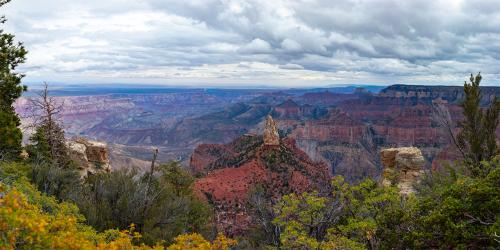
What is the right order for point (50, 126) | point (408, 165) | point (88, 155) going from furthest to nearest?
point (88, 155) < point (408, 165) < point (50, 126)

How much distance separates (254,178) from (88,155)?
40017 millimetres

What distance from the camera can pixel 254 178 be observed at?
76812 millimetres

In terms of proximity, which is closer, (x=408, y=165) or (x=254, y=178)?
(x=408, y=165)

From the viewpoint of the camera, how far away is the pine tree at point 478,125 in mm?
24656

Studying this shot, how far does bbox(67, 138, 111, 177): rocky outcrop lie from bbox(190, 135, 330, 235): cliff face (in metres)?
16.3

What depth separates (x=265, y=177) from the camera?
7819 centimetres

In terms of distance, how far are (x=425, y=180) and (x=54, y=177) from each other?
2325 cm

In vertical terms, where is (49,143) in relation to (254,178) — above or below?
above

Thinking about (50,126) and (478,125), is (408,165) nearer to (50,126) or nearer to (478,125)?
(478,125)

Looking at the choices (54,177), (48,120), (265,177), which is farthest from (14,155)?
Answer: (265,177)

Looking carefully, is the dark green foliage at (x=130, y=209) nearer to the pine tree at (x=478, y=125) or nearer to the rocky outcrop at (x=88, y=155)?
the rocky outcrop at (x=88, y=155)

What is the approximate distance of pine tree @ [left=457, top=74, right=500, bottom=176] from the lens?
24.7m

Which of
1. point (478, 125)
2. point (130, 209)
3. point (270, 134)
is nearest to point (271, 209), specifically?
point (130, 209)

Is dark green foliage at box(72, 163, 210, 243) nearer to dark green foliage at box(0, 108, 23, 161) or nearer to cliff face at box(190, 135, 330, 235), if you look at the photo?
dark green foliage at box(0, 108, 23, 161)
